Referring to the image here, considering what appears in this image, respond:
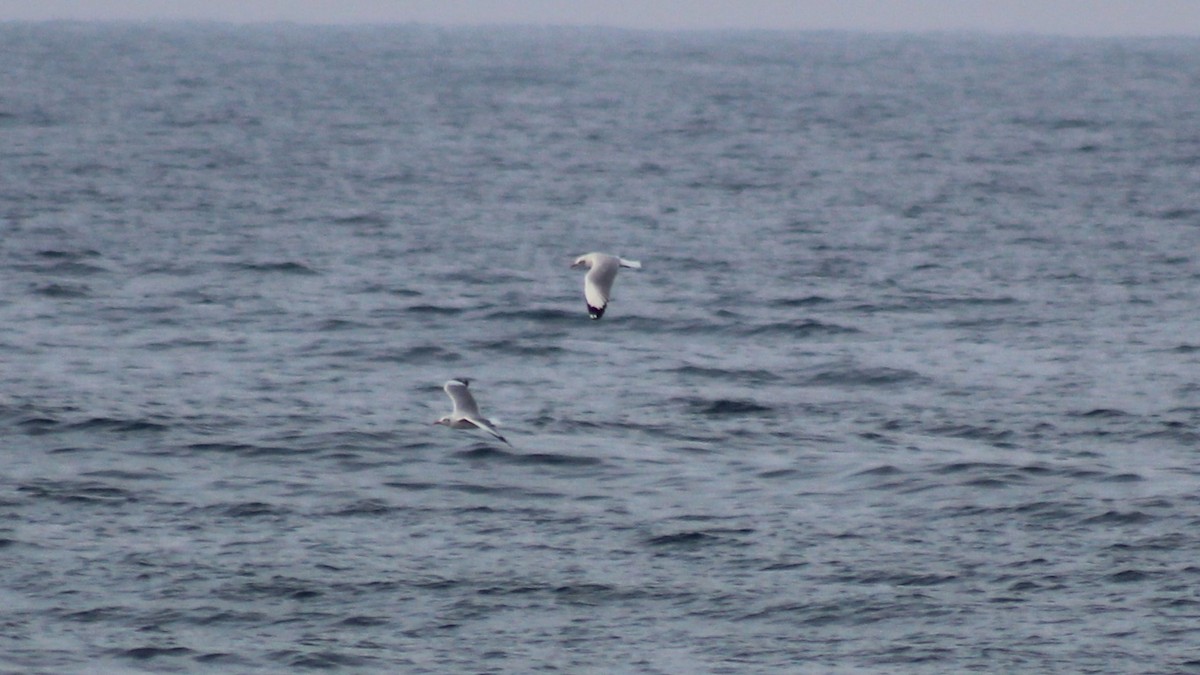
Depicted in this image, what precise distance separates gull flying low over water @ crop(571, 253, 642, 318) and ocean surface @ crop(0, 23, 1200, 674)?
396cm

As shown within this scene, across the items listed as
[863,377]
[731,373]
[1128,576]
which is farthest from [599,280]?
[731,373]

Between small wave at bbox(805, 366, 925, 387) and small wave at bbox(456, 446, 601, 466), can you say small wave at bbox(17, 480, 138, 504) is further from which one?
small wave at bbox(805, 366, 925, 387)

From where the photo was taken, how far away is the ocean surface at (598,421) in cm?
2156

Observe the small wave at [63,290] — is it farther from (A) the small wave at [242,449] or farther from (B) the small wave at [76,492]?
(B) the small wave at [76,492]

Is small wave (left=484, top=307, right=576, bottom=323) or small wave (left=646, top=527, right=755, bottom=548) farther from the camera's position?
small wave (left=484, top=307, right=576, bottom=323)

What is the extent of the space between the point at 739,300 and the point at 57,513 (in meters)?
18.2

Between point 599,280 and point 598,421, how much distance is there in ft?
33.6

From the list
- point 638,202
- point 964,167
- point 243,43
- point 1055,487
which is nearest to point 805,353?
point 1055,487

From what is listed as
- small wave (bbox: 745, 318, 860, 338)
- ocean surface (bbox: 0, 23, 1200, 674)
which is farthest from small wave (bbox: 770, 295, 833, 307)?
small wave (bbox: 745, 318, 860, 338)

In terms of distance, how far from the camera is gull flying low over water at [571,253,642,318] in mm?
18422

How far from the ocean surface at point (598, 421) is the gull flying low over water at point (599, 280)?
13.0 ft

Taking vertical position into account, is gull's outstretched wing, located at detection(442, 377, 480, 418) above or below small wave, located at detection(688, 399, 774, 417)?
above

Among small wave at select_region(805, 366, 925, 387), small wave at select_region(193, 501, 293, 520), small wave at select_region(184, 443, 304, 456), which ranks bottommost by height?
small wave at select_region(193, 501, 293, 520)

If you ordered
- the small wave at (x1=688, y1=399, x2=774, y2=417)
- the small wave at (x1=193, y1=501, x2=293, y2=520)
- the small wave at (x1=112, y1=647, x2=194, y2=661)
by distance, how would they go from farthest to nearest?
the small wave at (x1=688, y1=399, x2=774, y2=417)
the small wave at (x1=193, y1=501, x2=293, y2=520)
the small wave at (x1=112, y1=647, x2=194, y2=661)
